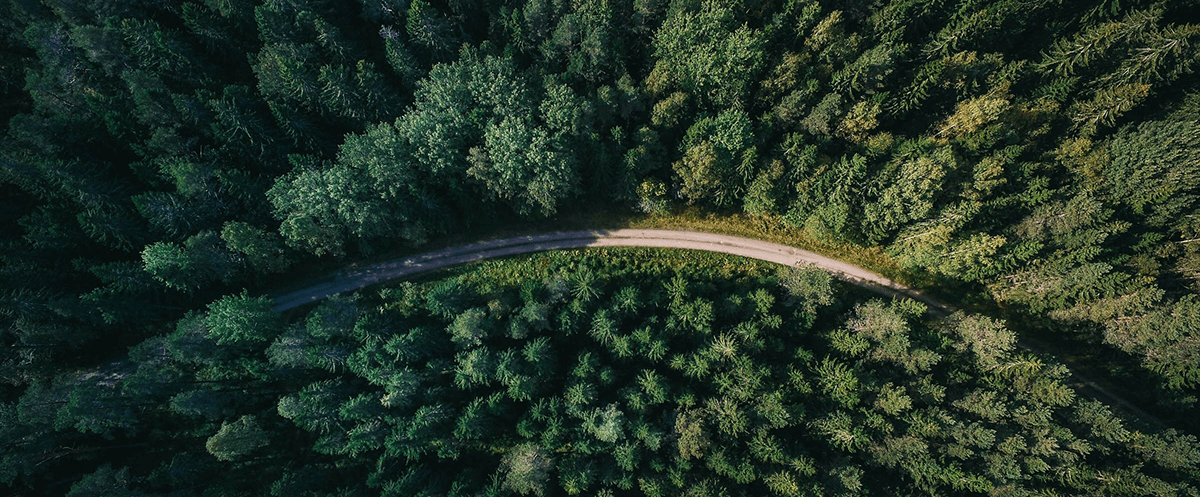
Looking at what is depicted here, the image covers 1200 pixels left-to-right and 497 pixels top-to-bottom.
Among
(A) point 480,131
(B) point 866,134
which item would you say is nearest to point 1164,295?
(B) point 866,134

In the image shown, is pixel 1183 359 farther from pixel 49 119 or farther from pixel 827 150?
pixel 49 119

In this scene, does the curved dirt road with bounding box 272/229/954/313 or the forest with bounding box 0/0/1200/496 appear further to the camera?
the curved dirt road with bounding box 272/229/954/313

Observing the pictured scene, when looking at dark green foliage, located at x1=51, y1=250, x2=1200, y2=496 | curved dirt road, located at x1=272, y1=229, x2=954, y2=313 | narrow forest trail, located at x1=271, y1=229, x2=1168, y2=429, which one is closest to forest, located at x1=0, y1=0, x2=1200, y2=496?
dark green foliage, located at x1=51, y1=250, x2=1200, y2=496

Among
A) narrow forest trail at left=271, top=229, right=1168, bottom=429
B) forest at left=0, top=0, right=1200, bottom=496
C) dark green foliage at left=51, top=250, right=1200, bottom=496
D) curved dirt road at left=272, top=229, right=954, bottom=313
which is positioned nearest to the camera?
dark green foliage at left=51, top=250, right=1200, bottom=496

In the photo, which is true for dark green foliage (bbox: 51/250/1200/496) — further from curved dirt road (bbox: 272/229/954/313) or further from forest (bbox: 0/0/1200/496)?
curved dirt road (bbox: 272/229/954/313)

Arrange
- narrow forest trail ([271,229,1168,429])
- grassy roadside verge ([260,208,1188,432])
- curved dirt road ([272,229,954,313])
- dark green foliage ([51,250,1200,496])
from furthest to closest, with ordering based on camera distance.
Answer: curved dirt road ([272,229,954,313]) → narrow forest trail ([271,229,1168,429]) → grassy roadside verge ([260,208,1188,432]) → dark green foliage ([51,250,1200,496])

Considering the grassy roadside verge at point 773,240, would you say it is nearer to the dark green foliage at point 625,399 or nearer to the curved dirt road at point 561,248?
the curved dirt road at point 561,248

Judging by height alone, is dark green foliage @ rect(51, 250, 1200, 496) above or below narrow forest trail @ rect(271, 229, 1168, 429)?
below
